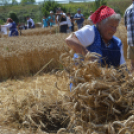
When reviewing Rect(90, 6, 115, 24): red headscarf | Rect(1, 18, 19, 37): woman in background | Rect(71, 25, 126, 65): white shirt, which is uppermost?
Rect(1, 18, 19, 37): woman in background

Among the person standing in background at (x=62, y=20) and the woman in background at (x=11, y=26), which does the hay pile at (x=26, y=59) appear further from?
the woman in background at (x=11, y=26)

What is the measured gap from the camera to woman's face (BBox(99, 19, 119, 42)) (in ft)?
5.69

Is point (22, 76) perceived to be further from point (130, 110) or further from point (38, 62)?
point (130, 110)

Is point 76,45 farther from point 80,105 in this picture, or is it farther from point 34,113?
point 34,113

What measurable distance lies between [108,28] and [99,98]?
0.72 meters

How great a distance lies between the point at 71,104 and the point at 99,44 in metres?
0.66

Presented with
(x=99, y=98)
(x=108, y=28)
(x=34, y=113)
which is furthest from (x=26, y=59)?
(x=99, y=98)

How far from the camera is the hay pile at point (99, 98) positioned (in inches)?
53.9

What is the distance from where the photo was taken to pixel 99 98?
1.39 meters

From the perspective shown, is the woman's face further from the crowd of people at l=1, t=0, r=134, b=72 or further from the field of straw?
the field of straw

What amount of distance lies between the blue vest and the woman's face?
47mm

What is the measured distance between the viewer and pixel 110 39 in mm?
1949

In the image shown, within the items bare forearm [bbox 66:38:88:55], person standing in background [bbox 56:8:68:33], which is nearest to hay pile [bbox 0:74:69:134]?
bare forearm [bbox 66:38:88:55]

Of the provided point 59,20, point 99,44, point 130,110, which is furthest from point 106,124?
point 59,20
